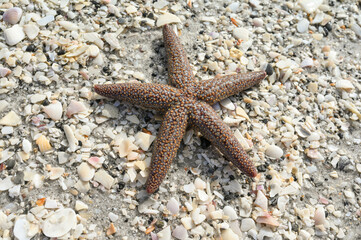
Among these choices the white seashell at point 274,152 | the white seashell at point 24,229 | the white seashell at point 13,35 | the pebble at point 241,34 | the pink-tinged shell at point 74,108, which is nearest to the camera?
the white seashell at point 24,229

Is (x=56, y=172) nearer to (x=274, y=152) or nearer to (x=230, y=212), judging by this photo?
(x=230, y=212)

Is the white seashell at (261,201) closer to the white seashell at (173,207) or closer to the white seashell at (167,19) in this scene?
the white seashell at (173,207)

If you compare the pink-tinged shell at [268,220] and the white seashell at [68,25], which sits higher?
the white seashell at [68,25]

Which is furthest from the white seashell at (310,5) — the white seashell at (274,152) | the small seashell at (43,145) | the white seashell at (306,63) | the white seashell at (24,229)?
the white seashell at (24,229)

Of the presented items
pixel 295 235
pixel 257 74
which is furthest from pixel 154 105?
pixel 295 235

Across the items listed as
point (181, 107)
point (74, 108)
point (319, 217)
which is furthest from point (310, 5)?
point (74, 108)

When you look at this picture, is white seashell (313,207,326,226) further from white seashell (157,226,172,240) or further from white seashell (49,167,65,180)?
white seashell (49,167,65,180)

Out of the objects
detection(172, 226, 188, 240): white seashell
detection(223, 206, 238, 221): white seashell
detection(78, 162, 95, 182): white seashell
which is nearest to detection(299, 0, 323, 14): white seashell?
detection(223, 206, 238, 221): white seashell
